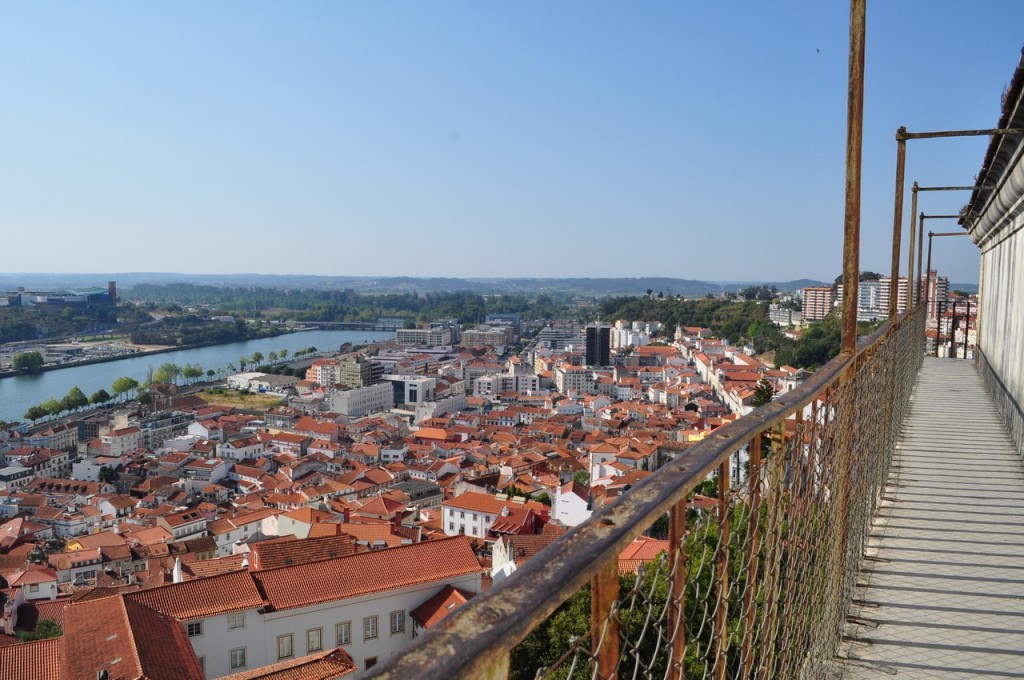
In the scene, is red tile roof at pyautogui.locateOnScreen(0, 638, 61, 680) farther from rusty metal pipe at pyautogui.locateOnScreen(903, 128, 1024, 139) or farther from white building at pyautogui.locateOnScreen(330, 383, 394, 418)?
white building at pyautogui.locateOnScreen(330, 383, 394, 418)

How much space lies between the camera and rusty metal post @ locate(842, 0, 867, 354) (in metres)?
1.43

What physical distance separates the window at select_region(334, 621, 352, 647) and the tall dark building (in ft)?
89.0

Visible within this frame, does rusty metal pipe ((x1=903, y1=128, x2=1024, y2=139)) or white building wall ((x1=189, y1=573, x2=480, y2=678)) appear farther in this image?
white building wall ((x1=189, y1=573, x2=480, y2=678))

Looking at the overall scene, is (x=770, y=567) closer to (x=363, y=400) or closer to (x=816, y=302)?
(x=363, y=400)

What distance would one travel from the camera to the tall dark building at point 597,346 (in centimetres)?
3216

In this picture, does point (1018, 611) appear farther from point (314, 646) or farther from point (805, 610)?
point (314, 646)

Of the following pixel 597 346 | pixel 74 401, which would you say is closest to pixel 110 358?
pixel 74 401

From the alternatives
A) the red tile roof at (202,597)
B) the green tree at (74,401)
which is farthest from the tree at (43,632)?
the green tree at (74,401)

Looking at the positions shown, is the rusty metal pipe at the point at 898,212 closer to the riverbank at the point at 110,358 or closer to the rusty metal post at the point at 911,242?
the rusty metal post at the point at 911,242

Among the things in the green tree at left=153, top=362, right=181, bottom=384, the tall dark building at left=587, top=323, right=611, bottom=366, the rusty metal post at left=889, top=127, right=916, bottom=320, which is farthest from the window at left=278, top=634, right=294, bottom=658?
the green tree at left=153, top=362, right=181, bottom=384

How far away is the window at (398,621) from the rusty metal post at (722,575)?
17.5 ft

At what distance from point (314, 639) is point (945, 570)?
471cm

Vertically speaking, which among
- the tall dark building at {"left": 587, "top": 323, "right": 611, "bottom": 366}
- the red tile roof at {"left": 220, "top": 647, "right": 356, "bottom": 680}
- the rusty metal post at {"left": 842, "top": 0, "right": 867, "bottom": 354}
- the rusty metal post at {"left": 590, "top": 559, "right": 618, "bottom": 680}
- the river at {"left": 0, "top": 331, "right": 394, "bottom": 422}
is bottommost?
the river at {"left": 0, "top": 331, "right": 394, "bottom": 422}

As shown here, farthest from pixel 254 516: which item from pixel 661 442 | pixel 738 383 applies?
pixel 738 383
